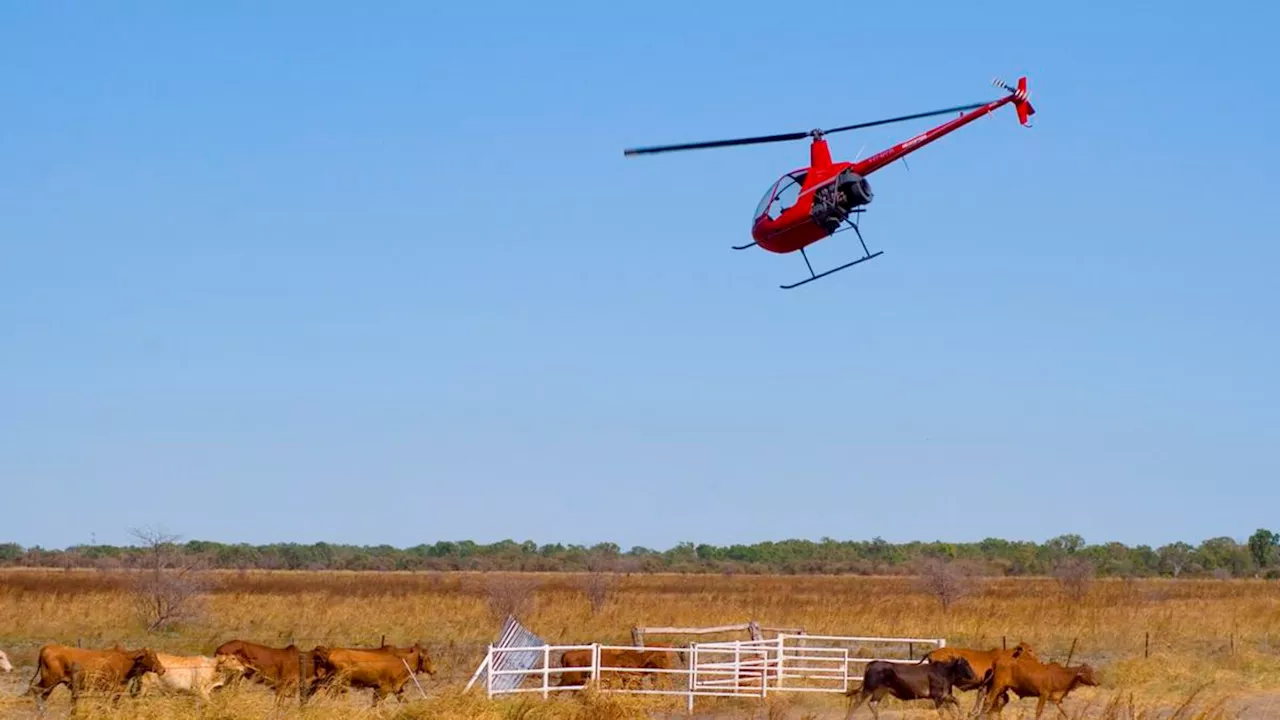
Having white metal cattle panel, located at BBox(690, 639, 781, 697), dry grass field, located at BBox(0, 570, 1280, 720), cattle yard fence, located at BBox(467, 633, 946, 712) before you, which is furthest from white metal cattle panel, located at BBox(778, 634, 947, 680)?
white metal cattle panel, located at BBox(690, 639, 781, 697)

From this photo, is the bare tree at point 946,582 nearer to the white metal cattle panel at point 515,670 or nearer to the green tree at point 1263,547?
the white metal cattle panel at point 515,670

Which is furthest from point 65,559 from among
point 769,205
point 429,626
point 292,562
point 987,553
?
point 769,205

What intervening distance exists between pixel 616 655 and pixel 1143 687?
27.5 feet

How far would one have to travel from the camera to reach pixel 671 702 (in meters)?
22.8

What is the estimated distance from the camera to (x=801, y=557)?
136750mm

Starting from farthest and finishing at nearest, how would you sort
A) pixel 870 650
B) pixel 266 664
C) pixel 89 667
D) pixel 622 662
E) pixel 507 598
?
pixel 507 598, pixel 870 650, pixel 622 662, pixel 266 664, pixel 89 667

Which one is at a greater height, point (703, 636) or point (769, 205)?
point (769, 205)

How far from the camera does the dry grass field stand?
18.5m

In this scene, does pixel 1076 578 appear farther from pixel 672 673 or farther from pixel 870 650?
pixel 672 673

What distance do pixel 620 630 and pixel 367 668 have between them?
15952 mm

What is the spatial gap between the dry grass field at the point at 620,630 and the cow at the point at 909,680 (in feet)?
2.61

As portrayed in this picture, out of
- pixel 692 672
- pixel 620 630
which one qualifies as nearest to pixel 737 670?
pixel 692 672

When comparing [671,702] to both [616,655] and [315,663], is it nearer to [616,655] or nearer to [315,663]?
[616,655]

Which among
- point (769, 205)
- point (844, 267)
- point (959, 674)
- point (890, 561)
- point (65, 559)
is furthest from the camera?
point (890, 561)
